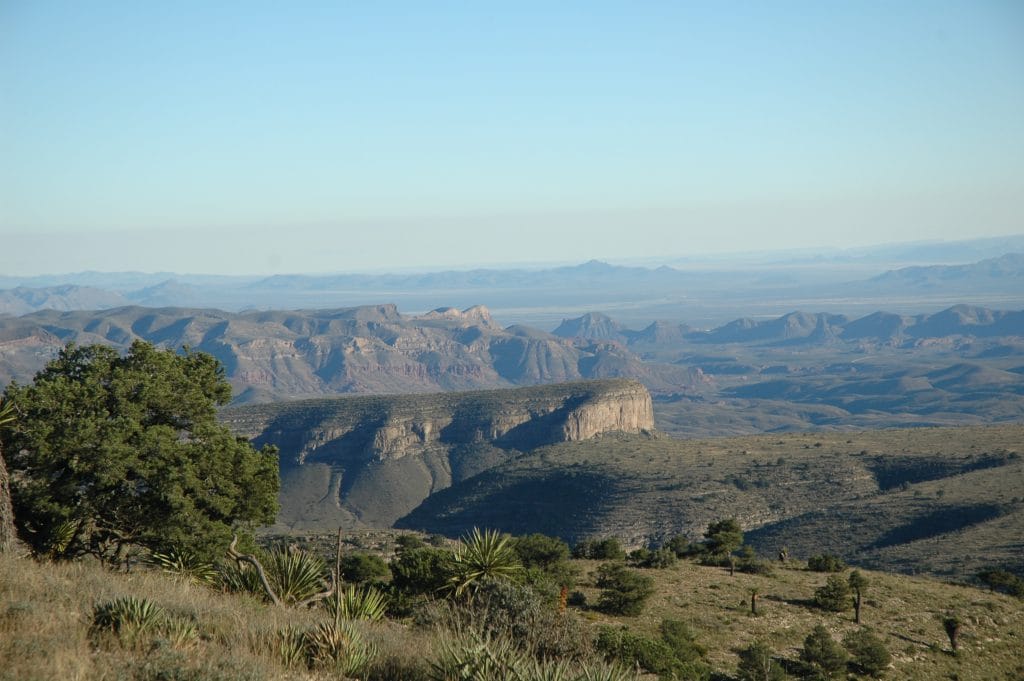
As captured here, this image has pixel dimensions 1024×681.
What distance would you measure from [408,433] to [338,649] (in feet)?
353

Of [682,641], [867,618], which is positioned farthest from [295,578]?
[867,618]

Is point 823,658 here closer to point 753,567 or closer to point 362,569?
point 753,567

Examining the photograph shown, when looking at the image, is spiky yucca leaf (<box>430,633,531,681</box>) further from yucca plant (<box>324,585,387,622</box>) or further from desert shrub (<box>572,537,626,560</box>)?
desert shrub (<box>572,537,626,560</box>)

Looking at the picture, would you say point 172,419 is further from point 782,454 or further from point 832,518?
point 782,454

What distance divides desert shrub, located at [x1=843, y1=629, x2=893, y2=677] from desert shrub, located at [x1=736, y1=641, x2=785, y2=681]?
7.68ft

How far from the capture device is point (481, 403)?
125m

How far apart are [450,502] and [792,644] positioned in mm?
61694

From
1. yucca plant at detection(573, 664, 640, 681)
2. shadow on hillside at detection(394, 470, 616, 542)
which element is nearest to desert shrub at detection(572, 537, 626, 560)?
Answer: yucca plant at detection(573, 664, 640, 681)

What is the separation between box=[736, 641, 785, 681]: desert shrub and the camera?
19.5m

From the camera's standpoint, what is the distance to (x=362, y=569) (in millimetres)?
28828

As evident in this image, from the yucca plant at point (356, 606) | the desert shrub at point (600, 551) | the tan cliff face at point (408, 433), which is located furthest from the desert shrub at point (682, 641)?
the tan cliff face at point (408, 433)

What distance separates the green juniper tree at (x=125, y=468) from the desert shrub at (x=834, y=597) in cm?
1633

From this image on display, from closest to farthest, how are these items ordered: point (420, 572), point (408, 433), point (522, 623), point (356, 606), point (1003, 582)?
point (522, 623) < point (356, 606) < point (420, 572) < point (1003, 582) < point (408, 433)

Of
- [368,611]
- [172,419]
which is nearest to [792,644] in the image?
[368,611]
